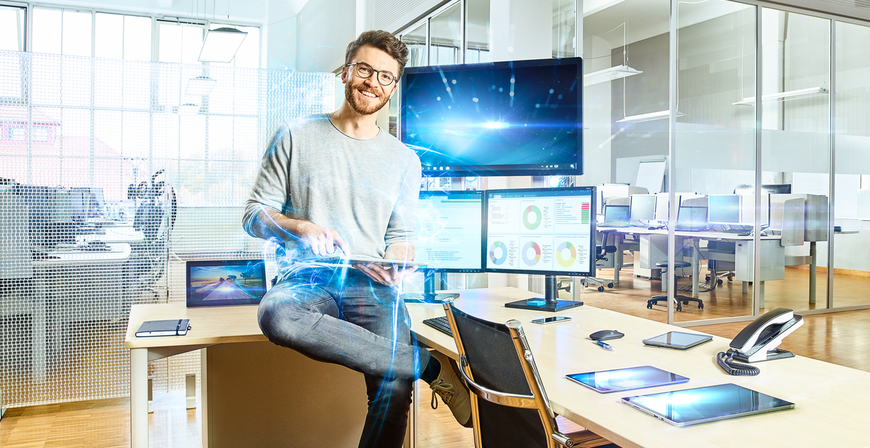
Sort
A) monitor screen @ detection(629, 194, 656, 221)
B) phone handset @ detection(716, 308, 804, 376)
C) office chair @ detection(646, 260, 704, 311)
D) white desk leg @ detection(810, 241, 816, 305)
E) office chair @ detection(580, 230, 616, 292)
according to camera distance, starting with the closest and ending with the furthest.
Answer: phone handset @ detection(716, 308, 804, 376), office chair @ detection(646, 260, 704, 311), white desk leg @ detection(810, 241, 816, 305), office chair @ detection(580, 230, 616, 292), monitor screen @ detection(629, 194, 656, 221)

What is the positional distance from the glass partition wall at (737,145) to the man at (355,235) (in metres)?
3.13

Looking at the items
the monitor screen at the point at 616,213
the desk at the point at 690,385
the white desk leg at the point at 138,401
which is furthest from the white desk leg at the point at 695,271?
the white desk leg at the point at 138,401

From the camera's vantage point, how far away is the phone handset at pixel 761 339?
141 centimetres

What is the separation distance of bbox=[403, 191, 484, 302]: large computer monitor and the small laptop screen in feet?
2.13

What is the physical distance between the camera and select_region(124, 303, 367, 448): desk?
2420 mm

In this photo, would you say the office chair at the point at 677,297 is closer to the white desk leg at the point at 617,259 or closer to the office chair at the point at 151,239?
the white desk leg at the point at 617,259

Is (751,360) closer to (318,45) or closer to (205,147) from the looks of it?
(205,147)

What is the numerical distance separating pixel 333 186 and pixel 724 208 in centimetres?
496

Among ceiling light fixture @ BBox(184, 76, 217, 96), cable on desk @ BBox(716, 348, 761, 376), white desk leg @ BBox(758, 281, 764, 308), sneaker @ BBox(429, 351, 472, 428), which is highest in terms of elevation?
ceiling light fixture @ BBox(184, 76, 217, 96)

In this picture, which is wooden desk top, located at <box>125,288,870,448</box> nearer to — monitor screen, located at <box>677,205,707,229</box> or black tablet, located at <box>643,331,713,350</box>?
black tablet, located at <box>643,331,713,350</box>

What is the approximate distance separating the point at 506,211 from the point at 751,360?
1064 mm

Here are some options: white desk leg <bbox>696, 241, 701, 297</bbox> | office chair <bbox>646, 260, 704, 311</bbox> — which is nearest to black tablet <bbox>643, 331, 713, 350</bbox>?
office chair <bbox>646, 260, 704, 311</bbox>

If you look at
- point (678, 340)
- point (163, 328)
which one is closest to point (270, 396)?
point (163, 328)

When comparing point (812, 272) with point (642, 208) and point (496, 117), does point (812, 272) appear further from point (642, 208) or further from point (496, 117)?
point (496, 117)
